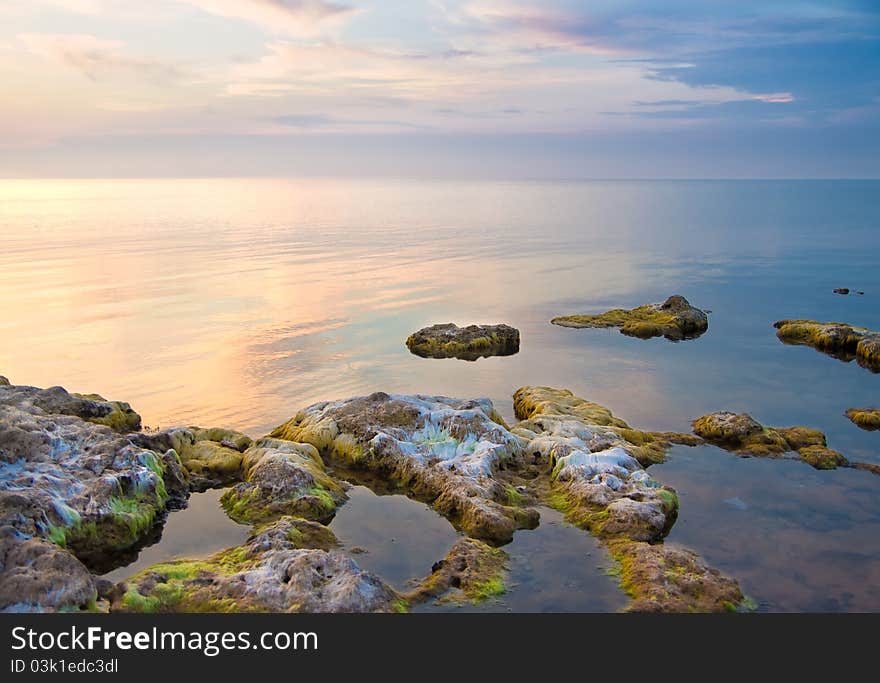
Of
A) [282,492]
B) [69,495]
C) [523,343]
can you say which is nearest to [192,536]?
[282,492]

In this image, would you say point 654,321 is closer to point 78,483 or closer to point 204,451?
point 204,451

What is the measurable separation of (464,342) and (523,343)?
441 cm

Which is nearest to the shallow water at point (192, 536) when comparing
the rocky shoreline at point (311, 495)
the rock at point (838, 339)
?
the rocky shoreline at point (311, 495)

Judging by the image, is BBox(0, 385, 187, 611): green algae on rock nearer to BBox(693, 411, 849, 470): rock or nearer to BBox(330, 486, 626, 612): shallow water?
BBox(330, 486, 626, 612): shallow water

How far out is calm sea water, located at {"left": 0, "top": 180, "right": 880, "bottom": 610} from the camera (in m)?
20.8

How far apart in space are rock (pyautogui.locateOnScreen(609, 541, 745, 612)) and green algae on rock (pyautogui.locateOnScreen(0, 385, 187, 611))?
11.2 m

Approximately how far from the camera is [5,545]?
14344 millimetres

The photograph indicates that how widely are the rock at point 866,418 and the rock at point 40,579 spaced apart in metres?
Answer: 27.3

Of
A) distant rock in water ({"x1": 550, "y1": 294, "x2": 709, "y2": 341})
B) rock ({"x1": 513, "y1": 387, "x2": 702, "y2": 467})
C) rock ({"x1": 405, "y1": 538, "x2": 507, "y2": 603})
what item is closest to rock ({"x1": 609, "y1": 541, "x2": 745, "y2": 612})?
rock ({"x1": 405, "y1": 538, "x2": 507, "y2": 603})

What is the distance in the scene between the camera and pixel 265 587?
48.6 feet

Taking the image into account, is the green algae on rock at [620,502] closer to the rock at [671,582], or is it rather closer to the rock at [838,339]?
the rock at [671,582]

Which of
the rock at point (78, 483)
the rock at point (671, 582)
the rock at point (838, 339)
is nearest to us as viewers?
the rock at point (671, 582)

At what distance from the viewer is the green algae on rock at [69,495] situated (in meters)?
14.1
